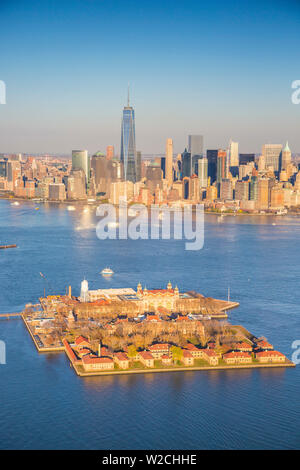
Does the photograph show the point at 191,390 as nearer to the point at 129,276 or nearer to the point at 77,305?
the point at 77,305

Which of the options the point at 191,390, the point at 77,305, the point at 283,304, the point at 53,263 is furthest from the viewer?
the point at 53,263

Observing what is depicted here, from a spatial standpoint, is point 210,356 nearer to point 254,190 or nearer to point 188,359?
point 188,359

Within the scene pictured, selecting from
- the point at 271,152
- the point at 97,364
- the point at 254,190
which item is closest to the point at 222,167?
the point at 254,190

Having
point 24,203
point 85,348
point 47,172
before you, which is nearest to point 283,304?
point 85,348

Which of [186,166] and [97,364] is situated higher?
[186,166]

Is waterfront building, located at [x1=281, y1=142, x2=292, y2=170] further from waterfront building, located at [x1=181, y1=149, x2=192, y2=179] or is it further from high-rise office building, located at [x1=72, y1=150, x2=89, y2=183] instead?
high-rise office building, located at [x1=72, y1=150, x2=89, y2=183]

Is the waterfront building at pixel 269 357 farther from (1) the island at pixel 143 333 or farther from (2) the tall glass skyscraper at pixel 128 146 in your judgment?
(2) the tall glass skyscraper at pixel 128 146

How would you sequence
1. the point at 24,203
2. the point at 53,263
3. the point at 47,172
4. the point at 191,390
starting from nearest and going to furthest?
the point at 191,390 < the point at 53,263 < the point at 24,203 < the point at 47,172

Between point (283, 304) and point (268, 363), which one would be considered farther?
point (283, 304)
